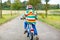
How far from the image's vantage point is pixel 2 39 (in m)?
11.3

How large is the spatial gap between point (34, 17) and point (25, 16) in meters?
0.65

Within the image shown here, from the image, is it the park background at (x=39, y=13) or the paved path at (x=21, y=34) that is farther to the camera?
the park background at (x=39, y=13)

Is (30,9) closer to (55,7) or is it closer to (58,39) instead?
(58,39)

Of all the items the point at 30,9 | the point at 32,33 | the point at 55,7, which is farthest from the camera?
the point at 55,7

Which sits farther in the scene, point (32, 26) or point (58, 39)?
point (58, 39)

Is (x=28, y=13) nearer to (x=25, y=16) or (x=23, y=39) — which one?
(x=25, y=16)

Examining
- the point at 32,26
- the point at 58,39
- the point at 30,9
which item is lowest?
the point at 58,39

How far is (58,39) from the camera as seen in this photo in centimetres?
1135

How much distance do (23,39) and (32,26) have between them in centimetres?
114

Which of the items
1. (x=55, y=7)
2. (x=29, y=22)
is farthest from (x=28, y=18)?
(x=55, y=7)

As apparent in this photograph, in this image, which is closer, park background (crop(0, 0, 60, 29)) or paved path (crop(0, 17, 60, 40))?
paved path (crop(0, 17, 60, 40))

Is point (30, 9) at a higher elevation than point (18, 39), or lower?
higher

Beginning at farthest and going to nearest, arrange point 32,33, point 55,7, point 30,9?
point 55,7 < point 30,9 < point 32,33

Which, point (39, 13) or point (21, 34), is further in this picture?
point (39, 13)
